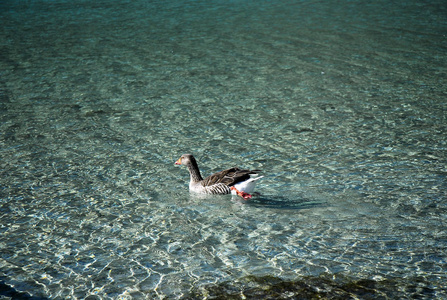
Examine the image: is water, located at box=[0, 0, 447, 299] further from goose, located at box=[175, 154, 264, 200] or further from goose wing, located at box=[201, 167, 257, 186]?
goose wing, located at box=[201, 167, 257, 186]

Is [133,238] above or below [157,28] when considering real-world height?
below

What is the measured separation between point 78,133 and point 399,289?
1000 centimetres

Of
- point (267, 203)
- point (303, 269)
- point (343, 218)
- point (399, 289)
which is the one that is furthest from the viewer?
Answer: point (267, 203)

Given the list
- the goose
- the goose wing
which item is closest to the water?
the goose

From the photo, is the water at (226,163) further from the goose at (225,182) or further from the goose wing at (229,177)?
the goose wing at (229,177)

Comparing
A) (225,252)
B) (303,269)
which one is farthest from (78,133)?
(303,269)

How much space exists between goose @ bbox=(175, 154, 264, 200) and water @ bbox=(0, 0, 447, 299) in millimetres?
273

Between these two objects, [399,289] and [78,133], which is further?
[78,133]

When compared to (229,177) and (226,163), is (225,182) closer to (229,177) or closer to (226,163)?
(229,177)

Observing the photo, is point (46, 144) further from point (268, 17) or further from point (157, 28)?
point (268, 17)

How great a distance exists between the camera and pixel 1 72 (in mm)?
20125

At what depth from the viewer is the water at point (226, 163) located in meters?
7.87

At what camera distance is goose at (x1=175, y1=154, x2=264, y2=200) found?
10125 mm

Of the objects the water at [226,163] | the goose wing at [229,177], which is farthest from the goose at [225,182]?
the water at [226,163]
